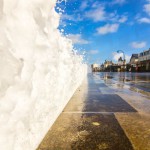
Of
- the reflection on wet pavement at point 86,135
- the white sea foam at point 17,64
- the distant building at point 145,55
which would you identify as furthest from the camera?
the distant building at point 145,55

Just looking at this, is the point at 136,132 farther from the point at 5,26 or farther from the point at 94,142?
the point at 5,26

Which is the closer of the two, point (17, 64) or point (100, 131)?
point (17, 64)

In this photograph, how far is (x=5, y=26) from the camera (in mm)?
1517

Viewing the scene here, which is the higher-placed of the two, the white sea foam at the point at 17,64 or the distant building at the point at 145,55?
the distant building at the point at 145,55

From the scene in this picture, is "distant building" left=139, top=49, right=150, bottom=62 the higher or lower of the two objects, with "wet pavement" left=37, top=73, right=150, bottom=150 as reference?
higher

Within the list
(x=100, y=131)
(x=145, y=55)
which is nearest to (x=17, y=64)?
(x=100, y=131)

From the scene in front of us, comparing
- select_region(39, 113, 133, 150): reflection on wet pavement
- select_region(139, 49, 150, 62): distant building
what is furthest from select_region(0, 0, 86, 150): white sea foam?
select_region(139, 49, 150, 62): distant building

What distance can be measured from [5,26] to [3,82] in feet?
1.19

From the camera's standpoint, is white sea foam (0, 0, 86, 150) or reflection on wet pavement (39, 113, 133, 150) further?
reflection on wet pavement (39, 113, 133, 150)

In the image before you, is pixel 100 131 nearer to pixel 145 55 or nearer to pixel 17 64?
pixel 17 64

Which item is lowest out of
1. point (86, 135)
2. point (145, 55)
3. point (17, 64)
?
point (86, 135)

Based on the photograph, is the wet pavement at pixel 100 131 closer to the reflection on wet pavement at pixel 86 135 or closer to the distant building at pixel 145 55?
the reflection on wet pavement at pixel 86 135

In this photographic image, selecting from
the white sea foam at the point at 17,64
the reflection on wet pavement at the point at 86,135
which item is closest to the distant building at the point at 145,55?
the reflection on wet pavement at the point at 86,135

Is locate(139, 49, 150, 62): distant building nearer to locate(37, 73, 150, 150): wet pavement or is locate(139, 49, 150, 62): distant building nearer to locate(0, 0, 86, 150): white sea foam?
locate(37, 73, 150, 150): wet pavement
